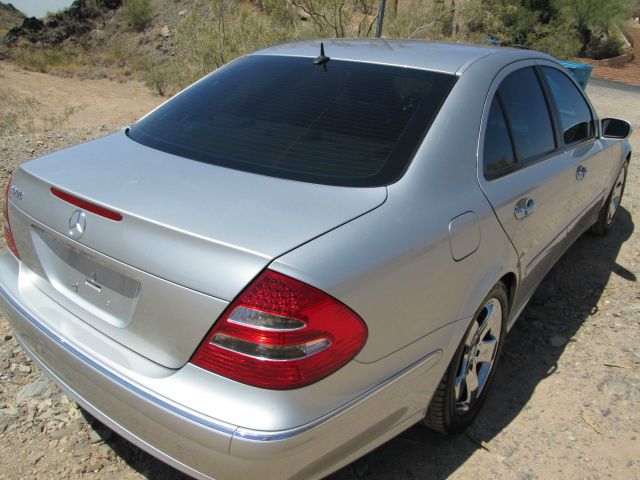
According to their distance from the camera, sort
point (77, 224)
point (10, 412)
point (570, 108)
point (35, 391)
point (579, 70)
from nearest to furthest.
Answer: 1. point (77, 224)
2. point (10, 412)
3. point (35, 391)
4. point (570, 108)
5. point (579, 70)

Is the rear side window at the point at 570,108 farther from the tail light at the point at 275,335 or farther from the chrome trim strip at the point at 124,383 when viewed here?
the chrome trim strip at the point at 124,383

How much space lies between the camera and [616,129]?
3.88 metres

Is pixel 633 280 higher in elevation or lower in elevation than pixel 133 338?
lower

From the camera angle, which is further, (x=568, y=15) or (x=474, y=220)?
(x=568, y=15)

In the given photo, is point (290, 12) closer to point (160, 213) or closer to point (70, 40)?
point (160, 213)

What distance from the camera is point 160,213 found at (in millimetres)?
1665

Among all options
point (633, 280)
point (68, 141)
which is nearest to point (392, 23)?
point (68, 141)

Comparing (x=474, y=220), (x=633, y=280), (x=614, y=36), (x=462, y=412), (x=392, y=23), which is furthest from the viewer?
(x=614, y=36)

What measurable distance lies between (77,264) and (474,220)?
141cm

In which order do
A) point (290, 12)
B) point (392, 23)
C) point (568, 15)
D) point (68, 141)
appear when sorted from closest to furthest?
point (68, 141) < point (290, 12) < point (392, 23) < point (568, 15)

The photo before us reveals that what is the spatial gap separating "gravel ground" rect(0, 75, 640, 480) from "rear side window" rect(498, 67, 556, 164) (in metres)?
1.17

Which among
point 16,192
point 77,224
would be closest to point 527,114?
point 77,224

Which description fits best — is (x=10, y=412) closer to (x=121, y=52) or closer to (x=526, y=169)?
(x=526, y=169)

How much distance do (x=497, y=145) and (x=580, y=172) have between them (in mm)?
1219
